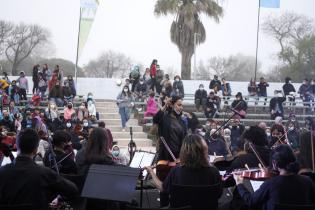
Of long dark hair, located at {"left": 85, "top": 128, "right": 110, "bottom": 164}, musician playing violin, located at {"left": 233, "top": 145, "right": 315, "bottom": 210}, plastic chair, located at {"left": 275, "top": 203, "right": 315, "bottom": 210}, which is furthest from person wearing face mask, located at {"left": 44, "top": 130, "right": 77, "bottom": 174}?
plastic chair, located at {"left": 275, "top": 203, "right": 315, "bottom": 210}

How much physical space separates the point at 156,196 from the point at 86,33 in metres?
14.8

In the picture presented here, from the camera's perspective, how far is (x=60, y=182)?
4.39 meters

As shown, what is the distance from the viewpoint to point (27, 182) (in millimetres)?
4285

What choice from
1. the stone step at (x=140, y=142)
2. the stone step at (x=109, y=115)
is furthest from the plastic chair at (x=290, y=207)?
the stone step at (x=109, y=115)

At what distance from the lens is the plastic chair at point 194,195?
484 cm

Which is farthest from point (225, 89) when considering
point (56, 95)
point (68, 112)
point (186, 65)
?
point (186, 65)

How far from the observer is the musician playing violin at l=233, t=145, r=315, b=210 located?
447cm

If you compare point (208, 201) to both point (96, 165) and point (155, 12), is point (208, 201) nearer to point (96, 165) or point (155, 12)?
point (96, 165)

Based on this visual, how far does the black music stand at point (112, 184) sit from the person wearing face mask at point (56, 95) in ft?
48.8

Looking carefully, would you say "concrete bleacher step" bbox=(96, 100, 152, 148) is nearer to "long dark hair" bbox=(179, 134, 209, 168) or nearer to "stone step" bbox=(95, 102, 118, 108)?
"stone step" bbox=(95, 102, 118, 108)

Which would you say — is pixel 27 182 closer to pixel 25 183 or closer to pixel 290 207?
pixel 25 183

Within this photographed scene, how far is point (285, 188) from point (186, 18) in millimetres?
25638

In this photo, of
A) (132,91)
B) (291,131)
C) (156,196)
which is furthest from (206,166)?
(132,91)

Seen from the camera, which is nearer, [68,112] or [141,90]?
[68,112]
